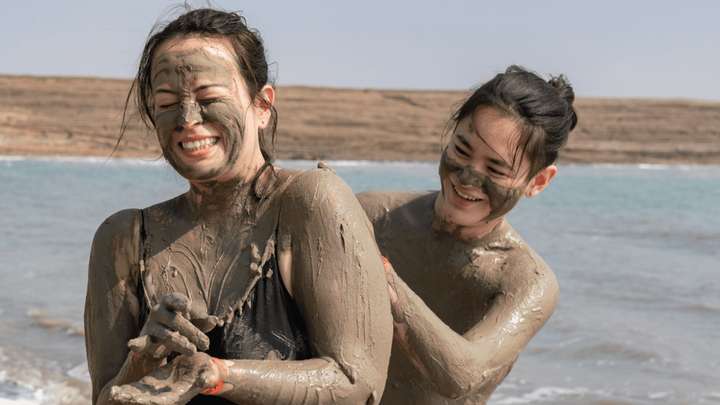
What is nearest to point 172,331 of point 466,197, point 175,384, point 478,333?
point 175,384

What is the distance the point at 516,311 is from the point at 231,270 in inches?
38.9

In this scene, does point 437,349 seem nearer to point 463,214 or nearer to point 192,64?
point 463,214

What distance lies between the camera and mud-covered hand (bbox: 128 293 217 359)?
6.88 ft

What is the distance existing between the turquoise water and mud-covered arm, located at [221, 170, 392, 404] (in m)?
2.22

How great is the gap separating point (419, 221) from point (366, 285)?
39.1 inches

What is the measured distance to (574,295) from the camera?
34.3ft

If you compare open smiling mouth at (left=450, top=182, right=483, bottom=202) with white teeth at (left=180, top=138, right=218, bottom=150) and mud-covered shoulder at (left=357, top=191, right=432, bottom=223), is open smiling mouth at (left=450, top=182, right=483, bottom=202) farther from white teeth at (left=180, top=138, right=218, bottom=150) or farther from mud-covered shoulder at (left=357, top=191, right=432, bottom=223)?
white teeth at (left=180, top=138, right=218, bottom=150)

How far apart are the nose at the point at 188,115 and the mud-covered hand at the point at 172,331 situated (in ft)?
1.39

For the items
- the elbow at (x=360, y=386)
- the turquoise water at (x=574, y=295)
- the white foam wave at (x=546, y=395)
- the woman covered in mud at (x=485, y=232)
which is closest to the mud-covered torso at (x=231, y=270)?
the elbow at (x=360, y=386)

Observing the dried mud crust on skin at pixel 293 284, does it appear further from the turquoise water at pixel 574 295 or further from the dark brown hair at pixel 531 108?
the turquoise water at pixel 574 295

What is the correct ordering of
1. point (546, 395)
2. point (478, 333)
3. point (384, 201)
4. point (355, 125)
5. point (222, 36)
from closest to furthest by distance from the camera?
point (222, 36) → point (478, 333) → point (384, 201) → point (546, 395) → point (355, 125)

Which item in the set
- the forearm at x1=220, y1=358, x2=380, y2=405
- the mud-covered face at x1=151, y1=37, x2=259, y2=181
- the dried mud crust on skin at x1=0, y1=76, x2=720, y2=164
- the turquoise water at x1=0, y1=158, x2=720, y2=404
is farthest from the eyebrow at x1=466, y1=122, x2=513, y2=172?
the dried mud crust on skin at x1=0, y1=76, x2=720, y2=164

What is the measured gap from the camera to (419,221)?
3334 mm

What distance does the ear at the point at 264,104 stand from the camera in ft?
8.32
